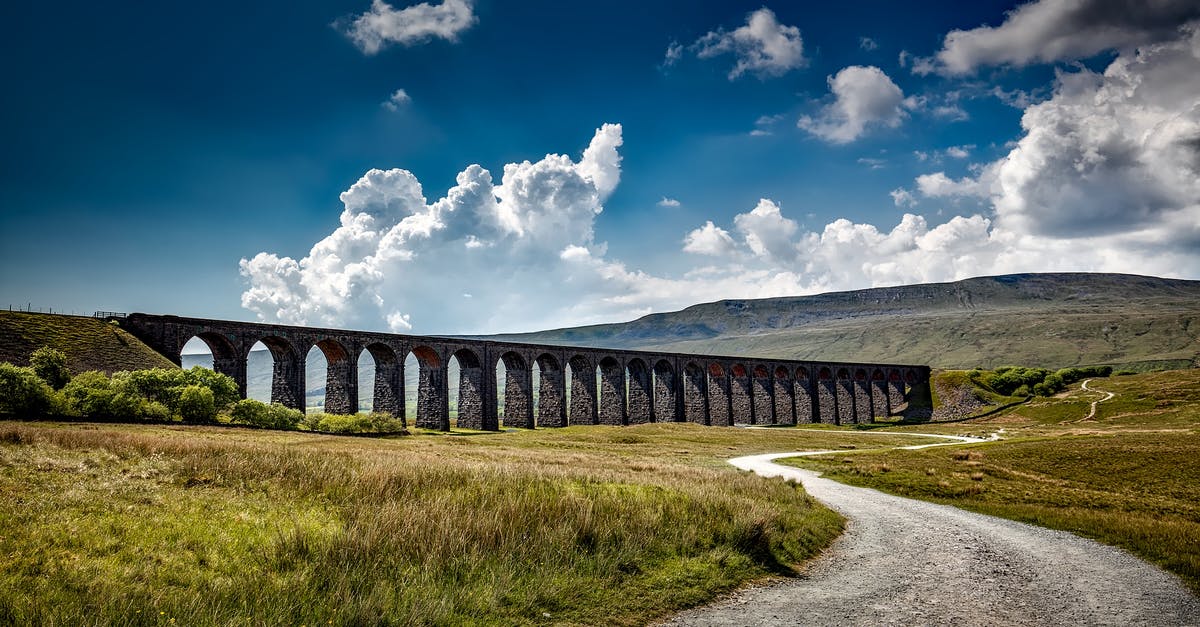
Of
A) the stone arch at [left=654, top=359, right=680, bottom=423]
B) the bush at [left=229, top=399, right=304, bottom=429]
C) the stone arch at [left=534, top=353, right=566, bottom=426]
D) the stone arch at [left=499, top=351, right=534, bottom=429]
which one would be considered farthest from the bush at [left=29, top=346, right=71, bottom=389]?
the stone arch at [left=654, top=359, right=680, bottom=423]

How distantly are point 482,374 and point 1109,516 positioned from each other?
53.0 metres

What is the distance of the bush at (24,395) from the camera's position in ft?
94.5

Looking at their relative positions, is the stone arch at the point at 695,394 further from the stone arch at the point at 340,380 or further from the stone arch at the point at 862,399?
the stone arch at the point at 340,380

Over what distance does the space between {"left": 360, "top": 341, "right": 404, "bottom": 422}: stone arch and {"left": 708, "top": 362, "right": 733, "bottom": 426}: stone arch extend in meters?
48.0

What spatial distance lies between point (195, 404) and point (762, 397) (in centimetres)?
7713

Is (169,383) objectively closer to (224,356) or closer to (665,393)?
(224,356)

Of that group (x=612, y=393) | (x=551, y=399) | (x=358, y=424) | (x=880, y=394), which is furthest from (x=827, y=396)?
(x=358, y=424)

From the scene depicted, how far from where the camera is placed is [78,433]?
1484 cm

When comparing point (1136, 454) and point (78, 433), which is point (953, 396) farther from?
point (78, 433)

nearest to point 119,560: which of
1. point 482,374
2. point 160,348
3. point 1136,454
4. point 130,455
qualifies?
point 130,455

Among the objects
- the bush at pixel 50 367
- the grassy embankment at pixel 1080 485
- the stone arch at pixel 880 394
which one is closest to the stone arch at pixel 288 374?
the bush at pixel 50 367

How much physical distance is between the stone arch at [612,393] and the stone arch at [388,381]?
26.6m

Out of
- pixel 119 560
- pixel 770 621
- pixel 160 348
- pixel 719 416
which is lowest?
pixel 719 416

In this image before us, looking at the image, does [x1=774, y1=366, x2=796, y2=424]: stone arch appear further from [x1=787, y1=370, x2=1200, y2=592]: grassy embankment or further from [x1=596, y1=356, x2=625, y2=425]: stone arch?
[x1=787, y1=370, x2=1200, y2=592]: grassy embankment
